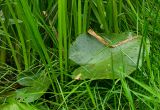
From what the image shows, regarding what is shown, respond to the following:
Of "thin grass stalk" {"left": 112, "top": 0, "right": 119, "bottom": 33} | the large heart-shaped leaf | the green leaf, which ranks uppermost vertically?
"thin grass stalk" {"left": 112, "top": 0, "right": 119, "bottom": 33}

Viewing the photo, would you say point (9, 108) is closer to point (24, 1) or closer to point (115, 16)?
point (24, 1)

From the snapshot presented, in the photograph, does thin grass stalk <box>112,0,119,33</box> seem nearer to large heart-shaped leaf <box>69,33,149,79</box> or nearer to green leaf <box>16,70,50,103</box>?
large heart-shaped leaf <box>69,33,149,79</box>

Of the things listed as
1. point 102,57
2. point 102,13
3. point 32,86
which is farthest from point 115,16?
point 32,86

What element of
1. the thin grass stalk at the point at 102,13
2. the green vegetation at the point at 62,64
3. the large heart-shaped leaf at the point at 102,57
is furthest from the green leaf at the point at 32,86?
the thin grass stalk at the point at 102,13

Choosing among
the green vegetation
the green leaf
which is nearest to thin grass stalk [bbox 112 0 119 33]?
the green vegetation

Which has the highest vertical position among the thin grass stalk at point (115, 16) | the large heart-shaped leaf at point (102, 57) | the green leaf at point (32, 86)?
the thin grass stalk at point (115, 16)

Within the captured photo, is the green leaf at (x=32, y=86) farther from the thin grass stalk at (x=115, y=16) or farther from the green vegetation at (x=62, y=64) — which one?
the thin grass stalk at (x=115, y=16)
